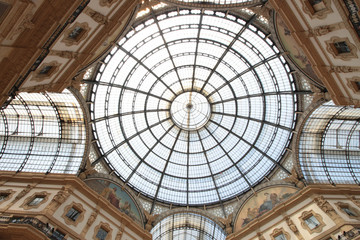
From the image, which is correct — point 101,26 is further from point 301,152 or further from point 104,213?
point 301,152

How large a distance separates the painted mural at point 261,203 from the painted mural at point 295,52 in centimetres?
1024

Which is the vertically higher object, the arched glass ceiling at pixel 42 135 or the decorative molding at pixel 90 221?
the arched glass ceiling at pixel 42 135

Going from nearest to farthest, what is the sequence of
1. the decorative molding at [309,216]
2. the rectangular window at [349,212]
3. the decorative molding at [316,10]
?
the decorative molding at [316,10], the decorative molding at [309,216], the rectangular window at [349,212]

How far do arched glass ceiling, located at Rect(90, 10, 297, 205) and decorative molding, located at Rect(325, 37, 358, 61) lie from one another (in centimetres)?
752

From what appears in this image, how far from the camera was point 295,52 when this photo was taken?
19.6 meters

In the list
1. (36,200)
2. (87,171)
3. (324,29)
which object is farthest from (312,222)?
(36,200)

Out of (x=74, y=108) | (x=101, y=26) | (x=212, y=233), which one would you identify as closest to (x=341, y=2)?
(x=101, y=26)

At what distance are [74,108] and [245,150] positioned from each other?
680 inches

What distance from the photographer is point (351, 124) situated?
77.3 ft

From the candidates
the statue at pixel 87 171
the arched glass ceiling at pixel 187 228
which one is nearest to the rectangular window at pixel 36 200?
the statue at pixel 87 171

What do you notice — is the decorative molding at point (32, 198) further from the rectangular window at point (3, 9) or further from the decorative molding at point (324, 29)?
the decorative molding at point (324, 29)

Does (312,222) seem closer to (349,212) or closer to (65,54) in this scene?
(349,212)

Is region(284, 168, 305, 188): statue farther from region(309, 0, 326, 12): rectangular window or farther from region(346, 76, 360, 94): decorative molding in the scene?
region(309, 0, 326, 12): rectangular window

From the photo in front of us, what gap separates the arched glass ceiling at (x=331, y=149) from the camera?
2319 cm
